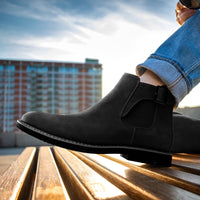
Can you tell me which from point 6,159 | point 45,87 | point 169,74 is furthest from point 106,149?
point 45,87

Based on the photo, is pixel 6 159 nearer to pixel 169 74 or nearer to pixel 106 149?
pixel 106 149

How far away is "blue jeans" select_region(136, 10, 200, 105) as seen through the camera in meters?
0.73

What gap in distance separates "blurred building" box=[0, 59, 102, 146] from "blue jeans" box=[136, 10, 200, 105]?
4910 centimetres

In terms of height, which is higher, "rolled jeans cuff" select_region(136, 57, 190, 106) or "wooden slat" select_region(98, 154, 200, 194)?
"rolled jeans cuff" select_region(136, 57, 190, 106)

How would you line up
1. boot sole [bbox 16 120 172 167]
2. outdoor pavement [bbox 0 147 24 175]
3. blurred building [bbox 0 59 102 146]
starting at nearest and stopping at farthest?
boot sole [bbox 16 120 172 167], outdoor pavement [bbox 0 147 24 175], blurred building [bbox 0 59 102 146]

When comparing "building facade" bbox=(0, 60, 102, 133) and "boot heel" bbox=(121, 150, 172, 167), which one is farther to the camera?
"building facade" bbox=(0, 60, 102, 133)

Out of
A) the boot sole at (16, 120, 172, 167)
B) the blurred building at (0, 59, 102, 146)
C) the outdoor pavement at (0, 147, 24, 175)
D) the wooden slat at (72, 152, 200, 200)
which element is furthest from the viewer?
the blurred building at (0, 59, 102, 146)

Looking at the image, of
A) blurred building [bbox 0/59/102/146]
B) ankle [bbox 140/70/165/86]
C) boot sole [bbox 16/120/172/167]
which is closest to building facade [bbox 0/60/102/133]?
blurred building [bbox 0/59/102/146]

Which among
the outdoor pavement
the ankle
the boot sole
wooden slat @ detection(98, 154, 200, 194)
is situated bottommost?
the outdoor pavement

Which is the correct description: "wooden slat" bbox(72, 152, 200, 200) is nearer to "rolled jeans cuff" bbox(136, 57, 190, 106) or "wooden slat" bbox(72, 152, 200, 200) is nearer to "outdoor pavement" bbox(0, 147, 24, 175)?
"rolled jeans cuff" bbox(136, 57, 190, 106)

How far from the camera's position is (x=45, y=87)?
50.0 metres

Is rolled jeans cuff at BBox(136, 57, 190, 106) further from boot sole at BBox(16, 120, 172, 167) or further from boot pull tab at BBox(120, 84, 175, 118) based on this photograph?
boot sole at BBox(16, 120, 172, 167)

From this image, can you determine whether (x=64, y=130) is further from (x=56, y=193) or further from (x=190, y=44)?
(x=190, y=44)

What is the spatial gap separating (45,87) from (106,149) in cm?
5088
